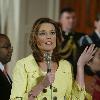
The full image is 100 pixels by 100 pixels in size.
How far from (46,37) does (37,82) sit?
289 millimetres

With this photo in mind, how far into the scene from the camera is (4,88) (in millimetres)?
3307

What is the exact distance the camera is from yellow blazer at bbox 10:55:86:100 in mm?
2918

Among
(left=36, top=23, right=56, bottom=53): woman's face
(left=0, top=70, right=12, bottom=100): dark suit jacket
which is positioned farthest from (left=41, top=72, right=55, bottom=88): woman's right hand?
(left=0, top=70, right=12, bottom=100): dark suit jacket

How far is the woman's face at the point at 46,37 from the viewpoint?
300 centimetres

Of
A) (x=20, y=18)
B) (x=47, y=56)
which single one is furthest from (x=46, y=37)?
(x=20, y=18)

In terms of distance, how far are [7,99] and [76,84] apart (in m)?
0.53

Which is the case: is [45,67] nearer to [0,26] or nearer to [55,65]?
[55,65]

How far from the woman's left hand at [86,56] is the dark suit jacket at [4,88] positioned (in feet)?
1.85

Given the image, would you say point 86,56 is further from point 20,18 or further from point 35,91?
point 20,18

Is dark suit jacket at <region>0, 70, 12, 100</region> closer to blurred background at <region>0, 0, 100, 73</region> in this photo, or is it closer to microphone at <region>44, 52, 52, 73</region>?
microphone at <region>44, 52, 52, 73</region>

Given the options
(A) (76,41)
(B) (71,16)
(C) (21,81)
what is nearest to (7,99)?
(C) (21,81)

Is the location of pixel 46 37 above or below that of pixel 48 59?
above

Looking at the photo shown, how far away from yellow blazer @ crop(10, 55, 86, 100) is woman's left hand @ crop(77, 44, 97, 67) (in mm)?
94

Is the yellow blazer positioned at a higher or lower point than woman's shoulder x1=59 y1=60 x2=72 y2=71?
lower
